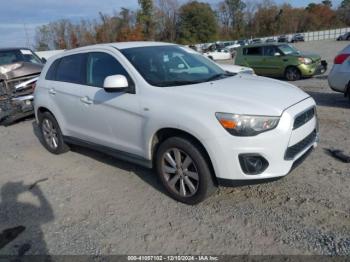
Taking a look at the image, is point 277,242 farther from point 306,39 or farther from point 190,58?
point 306,39

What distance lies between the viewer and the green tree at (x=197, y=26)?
79.1 m

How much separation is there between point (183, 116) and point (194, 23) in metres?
81.0

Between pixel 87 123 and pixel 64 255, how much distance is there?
206cm

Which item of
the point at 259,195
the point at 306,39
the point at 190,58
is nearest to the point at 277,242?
the point at 259,195

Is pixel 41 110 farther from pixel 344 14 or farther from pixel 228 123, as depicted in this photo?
pixel 344 14

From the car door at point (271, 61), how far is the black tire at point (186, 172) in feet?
35.7

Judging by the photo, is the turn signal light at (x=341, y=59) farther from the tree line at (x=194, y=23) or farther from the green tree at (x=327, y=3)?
the green tree at (x=327, y=3)

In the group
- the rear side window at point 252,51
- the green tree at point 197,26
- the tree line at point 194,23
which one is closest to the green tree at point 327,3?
the tree line at point 194,23

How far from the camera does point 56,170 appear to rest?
5.25 m

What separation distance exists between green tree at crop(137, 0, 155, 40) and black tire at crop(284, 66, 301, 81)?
63605 millimetres

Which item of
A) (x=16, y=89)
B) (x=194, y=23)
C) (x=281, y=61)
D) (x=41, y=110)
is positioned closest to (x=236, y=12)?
(x=194, y=23)

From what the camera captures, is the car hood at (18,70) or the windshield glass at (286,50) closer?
the car hood at (18,70)

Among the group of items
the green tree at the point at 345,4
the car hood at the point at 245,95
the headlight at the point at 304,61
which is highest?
the green tree at the point at 345,4

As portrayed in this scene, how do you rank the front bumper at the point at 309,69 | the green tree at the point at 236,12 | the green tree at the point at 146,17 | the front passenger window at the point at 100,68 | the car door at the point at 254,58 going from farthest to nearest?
the green tree at the point at 236,12 < the green tree at the point at 146,17 < the car door at the point at 254,58 < the front bumper at the point at 309,69 < the front passenger window at the point at 100,68
